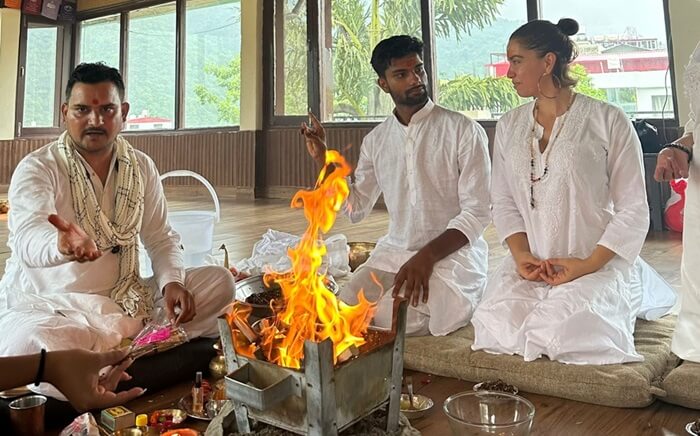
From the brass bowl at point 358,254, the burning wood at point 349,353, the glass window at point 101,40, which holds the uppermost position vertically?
the glass window at point 101,40

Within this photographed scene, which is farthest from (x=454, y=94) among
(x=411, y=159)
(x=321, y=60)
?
(x=411, y=159)

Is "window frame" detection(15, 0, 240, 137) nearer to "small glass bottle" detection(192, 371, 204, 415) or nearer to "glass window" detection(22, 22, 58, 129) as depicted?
"glass window" detection(22, 22, 58, 129)

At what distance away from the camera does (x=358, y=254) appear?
3662 millimetres

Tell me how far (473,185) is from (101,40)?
933 cm

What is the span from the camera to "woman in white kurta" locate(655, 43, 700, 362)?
1.80 m

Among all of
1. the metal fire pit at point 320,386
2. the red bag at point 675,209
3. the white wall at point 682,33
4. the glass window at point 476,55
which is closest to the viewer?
the metal fire pit at point 320,386

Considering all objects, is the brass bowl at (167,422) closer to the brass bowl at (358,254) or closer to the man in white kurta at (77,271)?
the man in white kurta at (77,271)

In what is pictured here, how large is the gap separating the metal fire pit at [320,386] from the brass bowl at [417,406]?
35cm

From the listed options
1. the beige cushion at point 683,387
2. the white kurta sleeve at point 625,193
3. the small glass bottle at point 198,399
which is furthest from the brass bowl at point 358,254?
the beige cushion at point 683,387

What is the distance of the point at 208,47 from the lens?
29.0ft

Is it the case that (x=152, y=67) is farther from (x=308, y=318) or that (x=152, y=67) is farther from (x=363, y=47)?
(x=308, y=318)

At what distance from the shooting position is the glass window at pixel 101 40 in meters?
9.69

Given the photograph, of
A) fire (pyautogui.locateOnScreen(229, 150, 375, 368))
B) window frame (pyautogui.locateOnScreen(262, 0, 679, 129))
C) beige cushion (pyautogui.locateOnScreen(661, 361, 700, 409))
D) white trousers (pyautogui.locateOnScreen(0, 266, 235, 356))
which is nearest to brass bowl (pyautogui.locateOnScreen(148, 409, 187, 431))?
white trousers (pyautogui.locateOnScreen(0, 266, 235, 356))

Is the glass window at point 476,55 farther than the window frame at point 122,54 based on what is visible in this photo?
No
